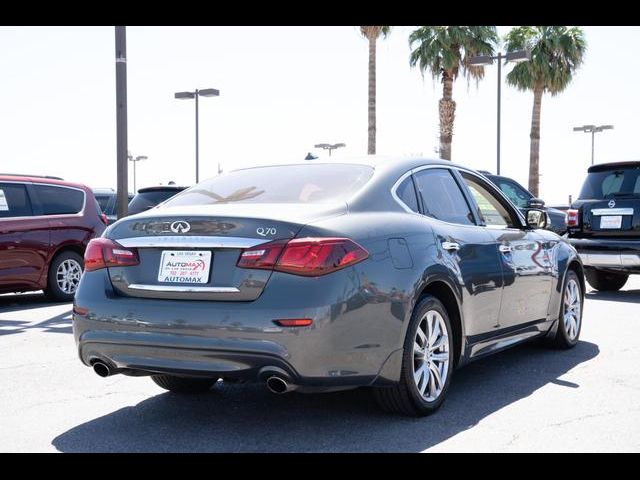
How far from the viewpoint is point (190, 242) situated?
449 cm

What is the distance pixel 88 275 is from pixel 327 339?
4.86 ft

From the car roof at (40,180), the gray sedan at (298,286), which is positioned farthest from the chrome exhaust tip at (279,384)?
the car roof at (40,180)

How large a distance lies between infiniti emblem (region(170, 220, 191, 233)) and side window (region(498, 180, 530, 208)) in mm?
9983

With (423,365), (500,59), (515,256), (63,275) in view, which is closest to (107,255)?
(423,365)

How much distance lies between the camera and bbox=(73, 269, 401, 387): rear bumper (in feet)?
13.9

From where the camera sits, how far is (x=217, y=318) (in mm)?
4309

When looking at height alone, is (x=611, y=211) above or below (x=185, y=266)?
below

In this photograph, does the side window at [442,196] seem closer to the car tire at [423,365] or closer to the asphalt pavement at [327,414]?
the car tire at [423,365]

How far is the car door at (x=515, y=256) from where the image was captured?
6062 millimetres

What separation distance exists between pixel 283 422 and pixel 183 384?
0.96m

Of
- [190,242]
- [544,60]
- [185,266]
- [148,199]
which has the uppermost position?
[544,60]

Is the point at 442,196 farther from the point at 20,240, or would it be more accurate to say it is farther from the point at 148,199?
the point at 148,199

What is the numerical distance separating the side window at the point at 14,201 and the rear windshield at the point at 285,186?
6.31m

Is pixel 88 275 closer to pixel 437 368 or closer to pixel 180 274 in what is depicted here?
pixel 180 274
